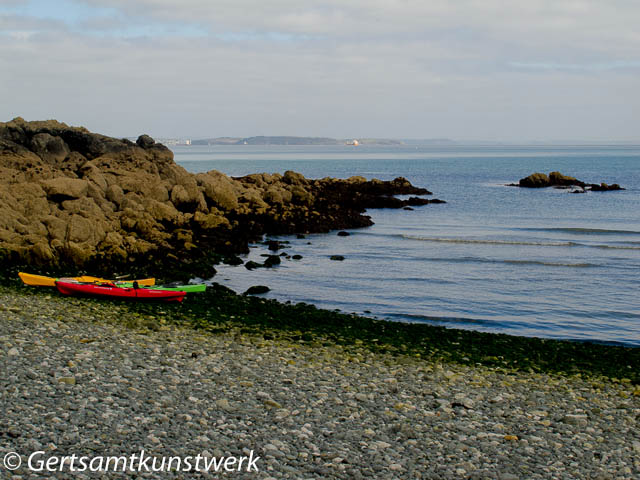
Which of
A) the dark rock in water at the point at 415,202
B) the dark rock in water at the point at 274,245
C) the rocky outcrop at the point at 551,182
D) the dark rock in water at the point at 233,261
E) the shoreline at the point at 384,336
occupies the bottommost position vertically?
the shoreline at the point at 384,336

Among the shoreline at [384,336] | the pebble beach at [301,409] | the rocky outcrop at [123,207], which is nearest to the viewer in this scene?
the pebble beach at [301,409]

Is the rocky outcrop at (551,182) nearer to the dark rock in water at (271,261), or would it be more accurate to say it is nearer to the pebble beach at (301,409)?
the dark rock in water at (271,261)

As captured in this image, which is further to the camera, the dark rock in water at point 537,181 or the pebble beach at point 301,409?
the dark rock in water at point 537,181

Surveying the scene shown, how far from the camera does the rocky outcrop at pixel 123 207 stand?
83.3 feet

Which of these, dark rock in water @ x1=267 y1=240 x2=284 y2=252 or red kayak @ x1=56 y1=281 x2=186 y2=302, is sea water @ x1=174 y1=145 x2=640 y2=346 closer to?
dark rock in water @ x1=267 y1=240 x2=284 y2=252

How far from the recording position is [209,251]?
2873 cm

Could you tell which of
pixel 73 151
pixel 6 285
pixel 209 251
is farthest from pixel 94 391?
pixel 73 151

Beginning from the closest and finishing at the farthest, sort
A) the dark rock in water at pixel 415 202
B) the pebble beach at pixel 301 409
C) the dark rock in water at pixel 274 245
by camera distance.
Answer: the pebble beach at pixel 301 409 → the dark rock in water at pixel 274 245 → the dark rock in water at pixel 415 202

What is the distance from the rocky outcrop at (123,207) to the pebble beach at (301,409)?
36.2 feet

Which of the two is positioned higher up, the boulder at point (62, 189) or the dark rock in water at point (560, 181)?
the dark rock in water at point (560, 181)

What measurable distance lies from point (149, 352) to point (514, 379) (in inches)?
281

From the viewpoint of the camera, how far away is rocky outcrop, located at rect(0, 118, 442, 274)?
83.3 feet

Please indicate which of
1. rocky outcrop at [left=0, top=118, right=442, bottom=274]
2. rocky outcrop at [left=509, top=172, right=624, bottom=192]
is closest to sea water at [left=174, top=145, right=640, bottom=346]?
rocky outcrop at [left=0, top=118, right=442, bottom=274]

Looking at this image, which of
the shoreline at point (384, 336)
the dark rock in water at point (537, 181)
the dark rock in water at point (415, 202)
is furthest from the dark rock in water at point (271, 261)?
the dark rock in water at point (537, 181)
